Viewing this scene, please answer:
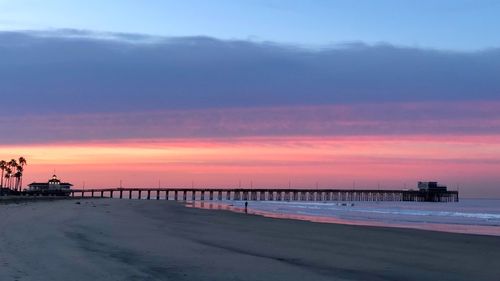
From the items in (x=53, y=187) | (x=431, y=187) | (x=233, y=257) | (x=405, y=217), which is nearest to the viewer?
(x=233, y=257)

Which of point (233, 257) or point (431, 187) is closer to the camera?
point (233, 257)

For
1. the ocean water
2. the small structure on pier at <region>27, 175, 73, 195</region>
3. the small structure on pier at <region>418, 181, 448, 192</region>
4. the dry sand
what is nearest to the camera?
the dry sand

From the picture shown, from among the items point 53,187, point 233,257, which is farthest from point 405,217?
point 53,187

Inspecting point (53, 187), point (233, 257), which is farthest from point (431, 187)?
point (233, 257)

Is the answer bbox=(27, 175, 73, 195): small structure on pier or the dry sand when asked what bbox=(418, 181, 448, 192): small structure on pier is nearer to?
bbox=(27, 175, 73, 195): small structure on pier

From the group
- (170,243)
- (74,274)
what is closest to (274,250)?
(170,243)

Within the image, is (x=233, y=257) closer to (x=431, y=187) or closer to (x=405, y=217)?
(x=405, y=217)

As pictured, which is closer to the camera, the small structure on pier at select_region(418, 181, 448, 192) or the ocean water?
the ocean water

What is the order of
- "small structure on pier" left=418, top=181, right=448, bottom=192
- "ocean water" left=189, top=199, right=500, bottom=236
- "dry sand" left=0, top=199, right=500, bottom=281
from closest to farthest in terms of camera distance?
"dry sand" left=0, top=199, right=500, bottom=281
"ocean water" left=189, top=199, right=500, bottom=236
"small structure on pier" left=418, top=181, right=448, bottom=192

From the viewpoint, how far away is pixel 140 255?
1480 centimetres

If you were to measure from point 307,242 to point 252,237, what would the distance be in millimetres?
2634

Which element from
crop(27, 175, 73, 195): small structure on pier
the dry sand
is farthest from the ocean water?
crop(27, 175, 73, 195): small structure on pier

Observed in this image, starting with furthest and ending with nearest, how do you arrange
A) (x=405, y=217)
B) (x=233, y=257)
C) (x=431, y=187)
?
(x=431, y=187) → (x=405, y=217) → (x=233, y=257)

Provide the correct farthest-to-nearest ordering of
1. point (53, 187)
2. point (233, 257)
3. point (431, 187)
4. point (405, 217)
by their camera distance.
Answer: point (431, 187)
point (53, 187)
point (405, 217)
point (233, 257)
